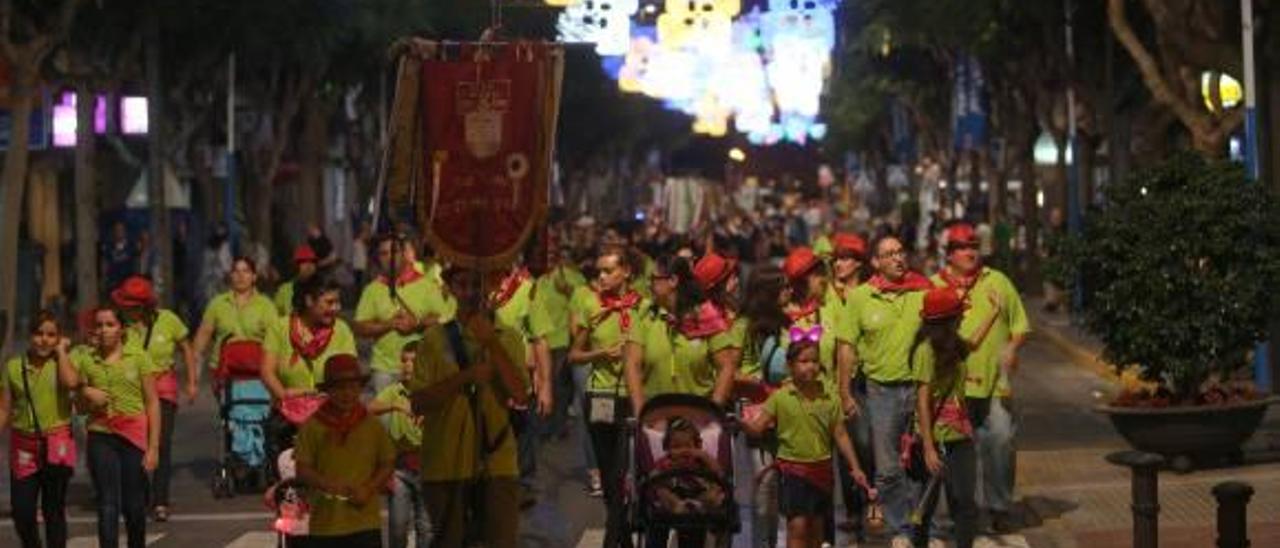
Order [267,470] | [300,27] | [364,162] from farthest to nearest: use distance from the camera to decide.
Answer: [364,162] < [300,27] < [267,470]

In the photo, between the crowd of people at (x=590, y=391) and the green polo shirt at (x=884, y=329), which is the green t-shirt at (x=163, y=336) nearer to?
the crowd of people at (x=590, y=391)

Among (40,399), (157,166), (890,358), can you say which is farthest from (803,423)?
(157,166)

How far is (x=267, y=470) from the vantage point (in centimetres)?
1769

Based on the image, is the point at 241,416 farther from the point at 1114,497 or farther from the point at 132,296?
the point at 1114,497

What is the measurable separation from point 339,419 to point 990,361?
5385 mm

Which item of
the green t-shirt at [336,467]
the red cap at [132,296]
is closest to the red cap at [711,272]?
the green t-shirt at [336,467]

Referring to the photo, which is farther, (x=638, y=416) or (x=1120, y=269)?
(x=1120, y=269)

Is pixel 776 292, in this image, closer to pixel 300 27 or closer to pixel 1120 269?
pixel 1120 269

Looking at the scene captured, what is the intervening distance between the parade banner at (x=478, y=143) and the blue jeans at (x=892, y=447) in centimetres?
300

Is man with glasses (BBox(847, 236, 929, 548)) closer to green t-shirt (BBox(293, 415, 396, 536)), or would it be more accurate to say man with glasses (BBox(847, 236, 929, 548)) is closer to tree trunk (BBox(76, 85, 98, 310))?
green t-shirt (BBox(293, 415, 396, 536))

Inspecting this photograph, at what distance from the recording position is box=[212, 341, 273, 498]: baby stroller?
1791 centimetres

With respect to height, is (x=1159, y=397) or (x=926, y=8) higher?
(x=926, y=8)

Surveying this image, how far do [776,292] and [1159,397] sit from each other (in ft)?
14.5

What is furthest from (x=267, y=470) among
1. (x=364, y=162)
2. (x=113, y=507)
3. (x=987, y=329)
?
(x=364, y=162)
